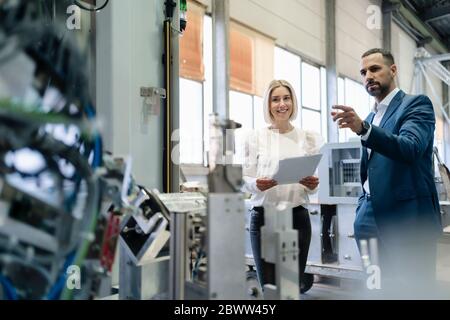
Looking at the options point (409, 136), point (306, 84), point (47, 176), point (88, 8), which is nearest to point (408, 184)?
point (409, 136)

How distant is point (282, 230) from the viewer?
0.73m

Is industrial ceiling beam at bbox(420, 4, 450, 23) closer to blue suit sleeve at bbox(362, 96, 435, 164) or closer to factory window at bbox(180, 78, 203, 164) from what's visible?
factory window at bbox(180, 78, 203, 164)

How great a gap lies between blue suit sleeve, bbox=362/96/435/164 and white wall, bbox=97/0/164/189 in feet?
2.55

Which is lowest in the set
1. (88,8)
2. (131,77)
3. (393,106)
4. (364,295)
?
(364,295)

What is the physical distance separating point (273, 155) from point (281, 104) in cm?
21

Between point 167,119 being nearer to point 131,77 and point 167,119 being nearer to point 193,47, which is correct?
point 131,77

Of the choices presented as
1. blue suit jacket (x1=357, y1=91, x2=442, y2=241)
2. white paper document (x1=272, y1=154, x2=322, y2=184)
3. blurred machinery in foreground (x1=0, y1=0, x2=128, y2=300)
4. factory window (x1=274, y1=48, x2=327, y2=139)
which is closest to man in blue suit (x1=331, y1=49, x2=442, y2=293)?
blue suit jacket (x1=357, y1=91, x2=442, y2=241)

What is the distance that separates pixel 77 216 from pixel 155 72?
73cm

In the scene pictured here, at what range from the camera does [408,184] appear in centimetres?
124

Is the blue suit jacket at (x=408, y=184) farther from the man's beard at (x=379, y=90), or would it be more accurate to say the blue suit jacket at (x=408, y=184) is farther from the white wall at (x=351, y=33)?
the white wall at (x=351, y=33)

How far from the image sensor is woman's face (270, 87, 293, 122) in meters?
1.61

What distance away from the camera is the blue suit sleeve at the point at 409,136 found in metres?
1.13

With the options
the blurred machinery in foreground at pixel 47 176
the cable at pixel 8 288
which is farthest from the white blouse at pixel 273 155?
the cable at pixel 8 288

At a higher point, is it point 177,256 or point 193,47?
point 193,47
